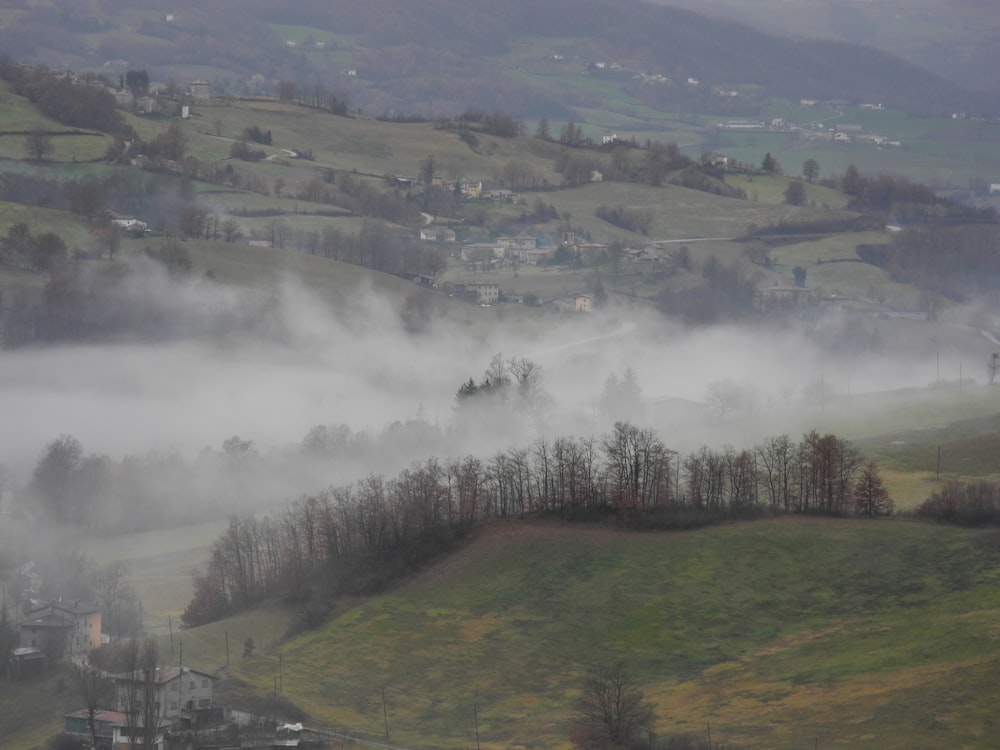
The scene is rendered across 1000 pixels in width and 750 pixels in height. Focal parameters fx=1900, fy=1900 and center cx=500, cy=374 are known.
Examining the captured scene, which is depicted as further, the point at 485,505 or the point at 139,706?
the point at 485,505

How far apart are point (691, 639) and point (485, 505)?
26.2 meters

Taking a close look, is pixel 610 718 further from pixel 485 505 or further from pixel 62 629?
pixel 485 505

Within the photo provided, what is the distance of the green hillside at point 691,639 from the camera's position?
79438 mm

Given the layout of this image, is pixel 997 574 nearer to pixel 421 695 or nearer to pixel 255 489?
pixel 421 695

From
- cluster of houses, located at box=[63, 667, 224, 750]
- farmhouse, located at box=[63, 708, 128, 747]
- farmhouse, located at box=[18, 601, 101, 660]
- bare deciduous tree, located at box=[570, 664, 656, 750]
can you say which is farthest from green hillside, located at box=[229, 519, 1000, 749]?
farmhouse, located at box=[18, 601, 101, 660]

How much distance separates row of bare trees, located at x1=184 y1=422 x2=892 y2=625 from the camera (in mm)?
111375

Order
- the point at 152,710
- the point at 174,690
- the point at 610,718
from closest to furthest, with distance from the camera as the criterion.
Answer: the point at 610,718, the point at 152,710, the point at 174,690

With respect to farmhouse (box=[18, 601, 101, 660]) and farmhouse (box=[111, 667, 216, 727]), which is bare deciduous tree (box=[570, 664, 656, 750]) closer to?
farmhouse (box=[111, 667, 216, 727])

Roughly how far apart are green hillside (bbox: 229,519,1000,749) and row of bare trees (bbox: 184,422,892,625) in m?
3.02

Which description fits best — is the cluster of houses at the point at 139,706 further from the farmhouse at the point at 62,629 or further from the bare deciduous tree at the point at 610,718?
the bare deciduous tree at the point at 610,718

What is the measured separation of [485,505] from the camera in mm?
117625

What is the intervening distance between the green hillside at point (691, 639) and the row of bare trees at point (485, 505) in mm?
3020

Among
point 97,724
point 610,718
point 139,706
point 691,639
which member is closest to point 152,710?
point 139,706

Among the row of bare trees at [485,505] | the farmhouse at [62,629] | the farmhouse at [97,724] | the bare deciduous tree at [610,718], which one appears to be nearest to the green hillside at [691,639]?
the bare deciduous tree at [610,718]
